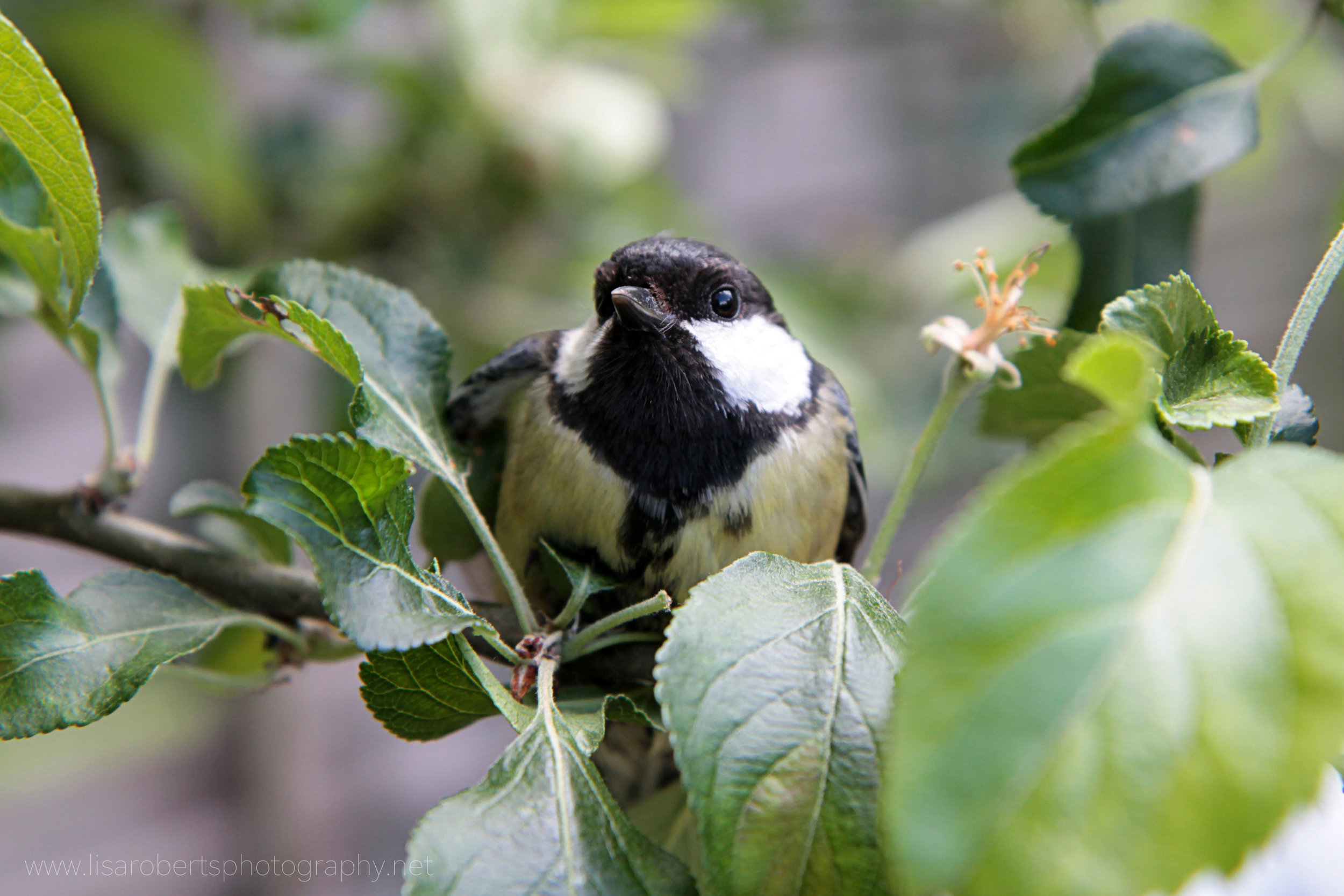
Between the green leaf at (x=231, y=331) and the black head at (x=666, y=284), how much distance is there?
0.86ft

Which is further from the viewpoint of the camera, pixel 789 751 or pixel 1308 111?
pixel 1308 111

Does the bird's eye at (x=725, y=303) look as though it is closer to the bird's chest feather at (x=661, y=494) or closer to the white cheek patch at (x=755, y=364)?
the white cheek patch at (x=755, y=364)

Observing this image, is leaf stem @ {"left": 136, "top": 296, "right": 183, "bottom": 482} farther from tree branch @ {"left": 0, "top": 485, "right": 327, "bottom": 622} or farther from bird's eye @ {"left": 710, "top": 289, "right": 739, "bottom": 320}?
bird's eye @ {"left": 710, "top": 289, "right": 739, "bottom": 320}

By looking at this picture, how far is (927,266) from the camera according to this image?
6.48 ft

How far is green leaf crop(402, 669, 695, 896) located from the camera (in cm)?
41

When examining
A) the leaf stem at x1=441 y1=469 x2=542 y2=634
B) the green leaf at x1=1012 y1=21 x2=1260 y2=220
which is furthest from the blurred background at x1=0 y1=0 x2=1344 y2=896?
the leaf stem at x1=441 y1=469 x2=542 y2=634

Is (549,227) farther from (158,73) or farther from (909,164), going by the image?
(909,164)

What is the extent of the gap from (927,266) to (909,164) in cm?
122

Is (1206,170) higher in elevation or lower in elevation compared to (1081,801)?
higher

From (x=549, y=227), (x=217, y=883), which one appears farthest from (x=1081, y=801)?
(x=217, y=883)

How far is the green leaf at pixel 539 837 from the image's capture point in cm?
41

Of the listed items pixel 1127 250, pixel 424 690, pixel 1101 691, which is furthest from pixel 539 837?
pixel 1127 250

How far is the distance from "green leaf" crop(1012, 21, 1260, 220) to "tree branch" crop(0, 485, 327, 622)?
575 millimetres

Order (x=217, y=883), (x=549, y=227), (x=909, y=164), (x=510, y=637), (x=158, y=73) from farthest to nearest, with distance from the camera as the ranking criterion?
1. (x=909, y=164)
2. (x=217, y=883)
3. (x=549, y=227)
4. (x=158, y=73)
5. (x=510, y=637)
